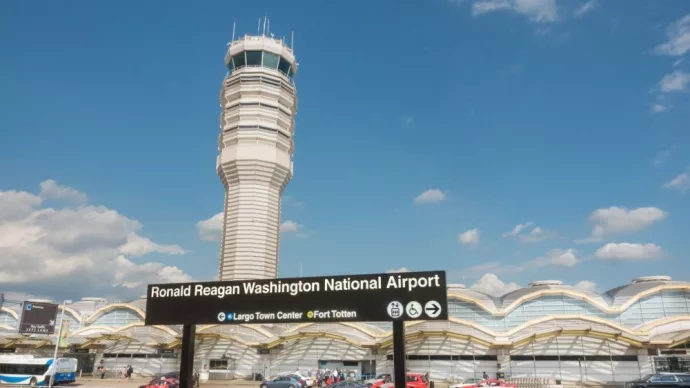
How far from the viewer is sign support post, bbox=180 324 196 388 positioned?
2981 centimetres

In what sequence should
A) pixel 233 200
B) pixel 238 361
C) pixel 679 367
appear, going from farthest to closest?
pixel 233 200, pixel 238 361, pixel 679 367

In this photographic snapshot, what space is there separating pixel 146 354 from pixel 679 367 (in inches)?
2405

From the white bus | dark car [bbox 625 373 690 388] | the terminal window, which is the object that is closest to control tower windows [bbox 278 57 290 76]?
the terminal window

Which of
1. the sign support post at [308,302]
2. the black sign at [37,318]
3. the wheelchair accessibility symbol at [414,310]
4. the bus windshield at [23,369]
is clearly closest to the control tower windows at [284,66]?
the black sign at [37,318]

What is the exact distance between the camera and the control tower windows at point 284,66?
103 m

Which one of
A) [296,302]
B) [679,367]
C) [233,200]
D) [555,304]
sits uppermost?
[233,200]

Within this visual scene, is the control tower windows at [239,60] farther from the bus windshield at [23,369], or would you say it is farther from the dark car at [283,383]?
the dark car at [283,383]

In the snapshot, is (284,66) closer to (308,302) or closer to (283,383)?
(283,383)

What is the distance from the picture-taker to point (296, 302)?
29.4m

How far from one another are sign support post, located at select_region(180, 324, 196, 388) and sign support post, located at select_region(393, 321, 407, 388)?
1176 centimetres

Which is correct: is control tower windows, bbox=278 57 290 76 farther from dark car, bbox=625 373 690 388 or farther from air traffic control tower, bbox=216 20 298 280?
dark car, bbox=625 373 690 388

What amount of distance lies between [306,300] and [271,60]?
79451 millimetres

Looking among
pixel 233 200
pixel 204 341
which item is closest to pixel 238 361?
pixel 204 341

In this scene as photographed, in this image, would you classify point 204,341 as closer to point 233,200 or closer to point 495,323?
point 233,200
